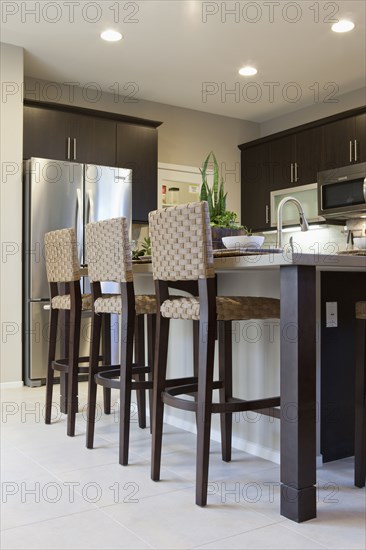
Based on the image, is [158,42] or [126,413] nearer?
[126,413]

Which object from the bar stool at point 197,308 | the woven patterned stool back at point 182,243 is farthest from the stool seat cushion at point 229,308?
the woven patterned stool back at point 182,243

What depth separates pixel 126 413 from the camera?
253cm

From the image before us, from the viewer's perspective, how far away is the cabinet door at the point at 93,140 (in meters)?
5.15

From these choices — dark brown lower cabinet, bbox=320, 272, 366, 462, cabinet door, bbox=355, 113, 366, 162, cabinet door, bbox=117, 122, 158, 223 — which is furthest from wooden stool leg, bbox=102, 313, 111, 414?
cabinet door, bbox=355, 113, 366, 162

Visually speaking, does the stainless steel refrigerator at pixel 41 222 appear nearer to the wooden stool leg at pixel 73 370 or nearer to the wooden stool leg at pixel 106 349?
the wooden stool leg at pixel 106 349

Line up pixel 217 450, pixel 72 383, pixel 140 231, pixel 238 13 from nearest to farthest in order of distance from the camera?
pixel 217 450
pixel 72 383
pixel 238 13
pixel 140 231

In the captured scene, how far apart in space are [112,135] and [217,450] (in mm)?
3476

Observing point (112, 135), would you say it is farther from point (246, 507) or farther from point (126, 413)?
point (246, 507)

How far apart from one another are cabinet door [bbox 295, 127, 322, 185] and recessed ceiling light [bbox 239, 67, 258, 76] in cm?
90

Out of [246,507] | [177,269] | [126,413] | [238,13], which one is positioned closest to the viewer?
[246,507]

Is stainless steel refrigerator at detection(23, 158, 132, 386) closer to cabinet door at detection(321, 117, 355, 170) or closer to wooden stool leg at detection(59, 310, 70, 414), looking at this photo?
wooden stool leg at detection(59, 310, 70, 414)

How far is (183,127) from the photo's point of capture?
616 cm

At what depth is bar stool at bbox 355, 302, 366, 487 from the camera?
2.22 meters

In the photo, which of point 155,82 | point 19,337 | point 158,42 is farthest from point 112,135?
point 19,337
